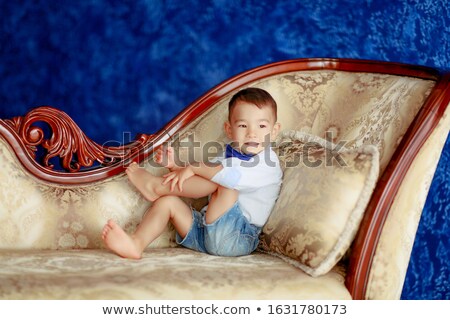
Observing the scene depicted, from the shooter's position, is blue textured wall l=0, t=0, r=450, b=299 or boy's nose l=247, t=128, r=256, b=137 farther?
blue textured wall l=0, t=0, r=450, b=299

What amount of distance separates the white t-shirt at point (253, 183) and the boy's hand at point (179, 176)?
86 millimetres

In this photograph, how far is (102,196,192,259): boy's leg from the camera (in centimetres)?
185

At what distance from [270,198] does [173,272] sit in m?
0.46

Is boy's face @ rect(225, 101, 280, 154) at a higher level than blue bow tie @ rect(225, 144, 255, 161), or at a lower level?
higher

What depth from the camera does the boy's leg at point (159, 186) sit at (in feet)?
6.59

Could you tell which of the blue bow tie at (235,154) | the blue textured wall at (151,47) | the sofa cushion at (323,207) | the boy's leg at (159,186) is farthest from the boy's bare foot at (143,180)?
the blue textured wall at (151,47)

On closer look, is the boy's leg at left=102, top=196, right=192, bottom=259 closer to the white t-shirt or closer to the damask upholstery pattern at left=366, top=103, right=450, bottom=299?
the white t-shirt

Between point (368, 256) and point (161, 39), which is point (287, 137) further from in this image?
point (161, 39)

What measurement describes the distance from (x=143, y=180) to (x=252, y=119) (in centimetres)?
43

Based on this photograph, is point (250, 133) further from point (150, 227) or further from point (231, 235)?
point (150, 227)

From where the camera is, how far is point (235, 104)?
2.06 m

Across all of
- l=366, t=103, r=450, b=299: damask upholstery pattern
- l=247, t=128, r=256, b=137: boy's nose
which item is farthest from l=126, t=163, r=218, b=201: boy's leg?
l=366, t=103, r=450, b=299: damask upholstery pattern

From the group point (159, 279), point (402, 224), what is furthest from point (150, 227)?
point (402, 224)
